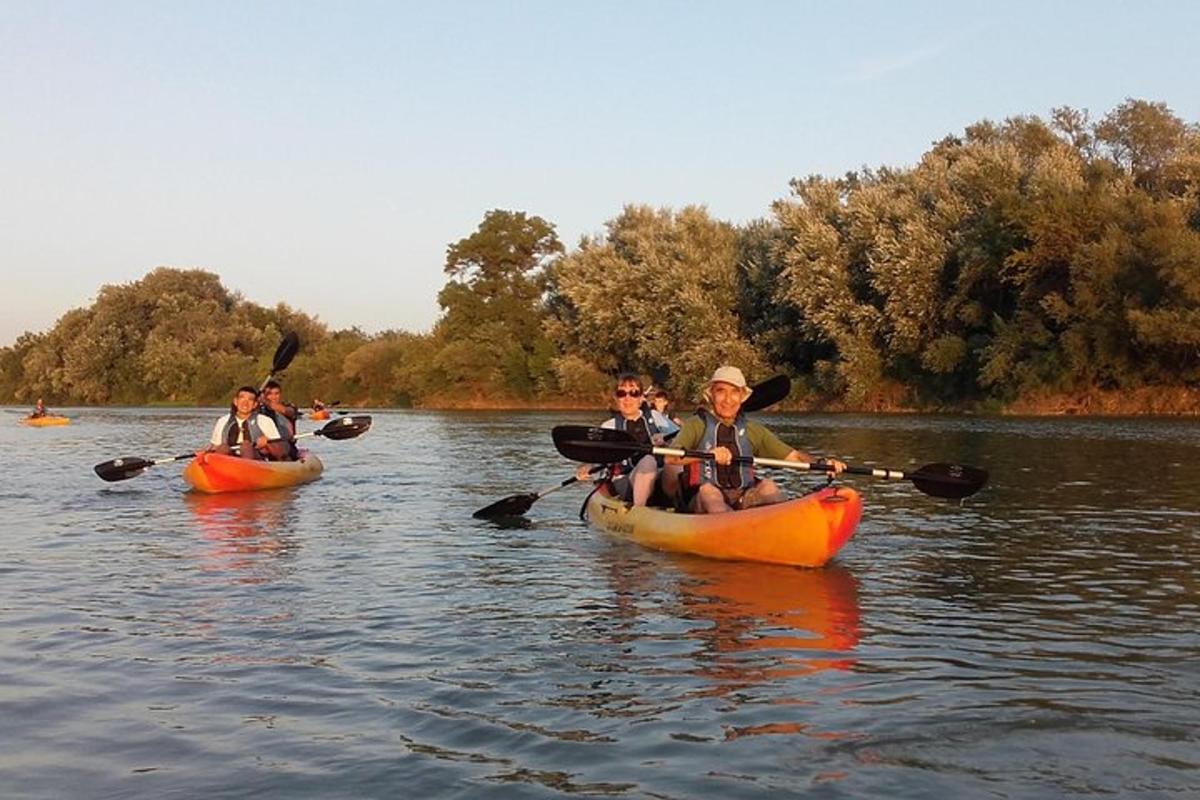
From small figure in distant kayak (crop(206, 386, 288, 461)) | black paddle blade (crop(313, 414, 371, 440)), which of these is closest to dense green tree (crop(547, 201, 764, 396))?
black paddle blade (crop(313, 414, 371, 440))

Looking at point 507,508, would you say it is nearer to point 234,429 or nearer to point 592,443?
point 592,443

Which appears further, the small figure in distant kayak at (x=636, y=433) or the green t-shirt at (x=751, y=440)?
the small figure in distant kayak at (x=636, y=433)

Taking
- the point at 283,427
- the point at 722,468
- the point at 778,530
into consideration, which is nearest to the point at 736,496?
the point at 722,468

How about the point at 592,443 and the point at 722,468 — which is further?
the point at 592,443

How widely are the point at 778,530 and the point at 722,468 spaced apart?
1.18 metres

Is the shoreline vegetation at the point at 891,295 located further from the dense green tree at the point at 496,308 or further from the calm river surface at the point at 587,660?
the calm river surface at the point at 587,660

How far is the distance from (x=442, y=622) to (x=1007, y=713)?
131 inches

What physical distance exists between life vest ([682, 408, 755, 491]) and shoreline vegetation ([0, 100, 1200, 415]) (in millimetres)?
25623

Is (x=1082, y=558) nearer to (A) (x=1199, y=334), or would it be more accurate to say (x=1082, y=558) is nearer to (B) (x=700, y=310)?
(A) (x=1199, y=334)

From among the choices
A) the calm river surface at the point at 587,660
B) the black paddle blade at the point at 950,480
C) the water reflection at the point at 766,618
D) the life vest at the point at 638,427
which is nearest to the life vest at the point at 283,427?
the calm river surface at the point at 587,660

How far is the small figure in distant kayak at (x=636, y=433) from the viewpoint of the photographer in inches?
428

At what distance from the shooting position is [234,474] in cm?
1545

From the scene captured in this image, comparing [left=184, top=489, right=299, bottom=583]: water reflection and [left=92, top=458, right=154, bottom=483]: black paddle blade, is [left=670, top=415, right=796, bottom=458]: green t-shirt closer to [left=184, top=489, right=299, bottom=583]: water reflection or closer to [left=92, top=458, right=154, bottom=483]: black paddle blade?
[left=184, top=489, right=299, bottom=583]: water reflection

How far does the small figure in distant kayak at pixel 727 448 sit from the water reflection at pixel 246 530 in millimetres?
3364
